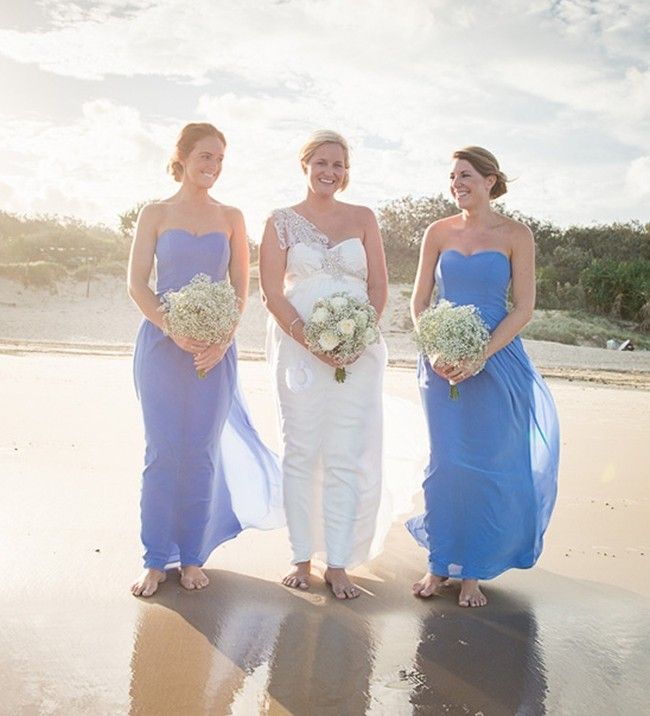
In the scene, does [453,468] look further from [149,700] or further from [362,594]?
[149,700]

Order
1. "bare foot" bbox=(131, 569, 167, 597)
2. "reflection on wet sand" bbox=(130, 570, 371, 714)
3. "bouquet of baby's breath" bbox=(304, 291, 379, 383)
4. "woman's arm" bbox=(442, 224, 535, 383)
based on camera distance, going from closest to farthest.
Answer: "reflection on wet sand" bbox=(130, 570, 371, 714)
"bare foot" bbox=(131, 569, 167, 597)
"bouquet of baby's breath" bbox=(304, 291, 379, 383)
"woman's arm" bbox=(442, 224, 535, 383)

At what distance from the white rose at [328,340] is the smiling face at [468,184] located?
3.62 ft

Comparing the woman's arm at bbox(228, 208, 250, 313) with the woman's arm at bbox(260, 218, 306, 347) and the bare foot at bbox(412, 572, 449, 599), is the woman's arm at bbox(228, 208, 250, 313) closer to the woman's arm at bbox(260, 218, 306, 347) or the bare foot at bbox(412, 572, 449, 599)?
the woman's arm at bbox(260, 218, 306, 347)

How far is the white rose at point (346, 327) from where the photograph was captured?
479cm

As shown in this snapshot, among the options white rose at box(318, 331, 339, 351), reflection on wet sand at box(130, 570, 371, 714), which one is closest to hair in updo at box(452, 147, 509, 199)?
white rose at box(318, 331, 339, 351)

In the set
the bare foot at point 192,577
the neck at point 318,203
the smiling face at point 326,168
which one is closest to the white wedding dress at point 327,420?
the neck at point 318,203

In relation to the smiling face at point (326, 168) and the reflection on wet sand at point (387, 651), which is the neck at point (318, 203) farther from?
the reflection on wet sand at point (387, 651)

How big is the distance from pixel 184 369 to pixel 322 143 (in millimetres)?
1503

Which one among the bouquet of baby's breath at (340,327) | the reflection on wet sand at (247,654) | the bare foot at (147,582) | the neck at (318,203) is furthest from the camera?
the neck at (318,203)

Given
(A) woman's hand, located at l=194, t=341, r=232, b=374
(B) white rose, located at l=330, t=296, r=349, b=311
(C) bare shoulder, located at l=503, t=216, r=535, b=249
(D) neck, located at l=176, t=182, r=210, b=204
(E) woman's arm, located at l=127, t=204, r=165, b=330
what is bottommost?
(A) woman's hand, located at l=194, t=341, r=232, b=374

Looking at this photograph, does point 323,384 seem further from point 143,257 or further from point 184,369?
point 143,257

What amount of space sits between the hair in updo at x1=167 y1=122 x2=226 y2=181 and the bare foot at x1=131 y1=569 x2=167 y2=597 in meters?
2.32

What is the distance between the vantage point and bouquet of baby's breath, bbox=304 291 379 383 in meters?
4.80

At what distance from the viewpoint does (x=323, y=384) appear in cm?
515
